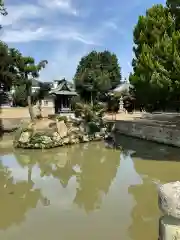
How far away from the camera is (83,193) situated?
8.23 metres

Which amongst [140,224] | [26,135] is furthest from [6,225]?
[26,135]

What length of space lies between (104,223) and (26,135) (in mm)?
11607

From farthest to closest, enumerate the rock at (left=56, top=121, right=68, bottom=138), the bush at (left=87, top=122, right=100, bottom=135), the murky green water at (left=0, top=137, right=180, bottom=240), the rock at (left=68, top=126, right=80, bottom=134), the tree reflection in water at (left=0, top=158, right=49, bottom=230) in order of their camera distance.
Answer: the bush at (left=87, top=122, right=100, bottom=135) < the rock at (left=68, top=126, right=80, bottom=134) < the rock at (left=56, top=121, right=68, bottom=138) < the tree reflection in water at (left=0, top=158, right=49, bottom=230) < the murky green water at (left=0, top=137, right=180, bottom=240)

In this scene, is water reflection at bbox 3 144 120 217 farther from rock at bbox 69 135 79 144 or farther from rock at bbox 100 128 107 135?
rock at bbox 100 128 107 135

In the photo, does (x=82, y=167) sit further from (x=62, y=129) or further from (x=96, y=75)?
(x=96, y=75)

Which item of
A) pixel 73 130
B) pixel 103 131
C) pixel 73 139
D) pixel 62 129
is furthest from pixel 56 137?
pixel 103 131

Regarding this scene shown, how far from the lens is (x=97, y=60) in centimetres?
5725

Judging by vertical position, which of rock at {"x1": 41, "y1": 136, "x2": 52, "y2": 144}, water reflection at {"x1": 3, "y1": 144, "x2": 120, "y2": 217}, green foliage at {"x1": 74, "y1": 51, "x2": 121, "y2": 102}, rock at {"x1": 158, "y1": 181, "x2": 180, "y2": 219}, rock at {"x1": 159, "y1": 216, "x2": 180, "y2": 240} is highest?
green foliage at {"x1": 74, "y1": 51, "x2": 121, "y2": 102}

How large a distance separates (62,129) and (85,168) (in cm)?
630

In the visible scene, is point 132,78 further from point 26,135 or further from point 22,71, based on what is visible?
point 22,71

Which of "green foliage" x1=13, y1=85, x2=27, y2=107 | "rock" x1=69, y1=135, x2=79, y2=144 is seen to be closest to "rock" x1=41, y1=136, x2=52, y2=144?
"rock" x1=69, y1=135, x2=79, y2=144

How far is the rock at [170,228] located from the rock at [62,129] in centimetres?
1559

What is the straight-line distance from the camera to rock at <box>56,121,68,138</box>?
57.3 ft

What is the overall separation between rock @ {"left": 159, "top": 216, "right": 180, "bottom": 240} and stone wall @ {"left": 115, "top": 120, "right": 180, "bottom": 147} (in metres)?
14.1
